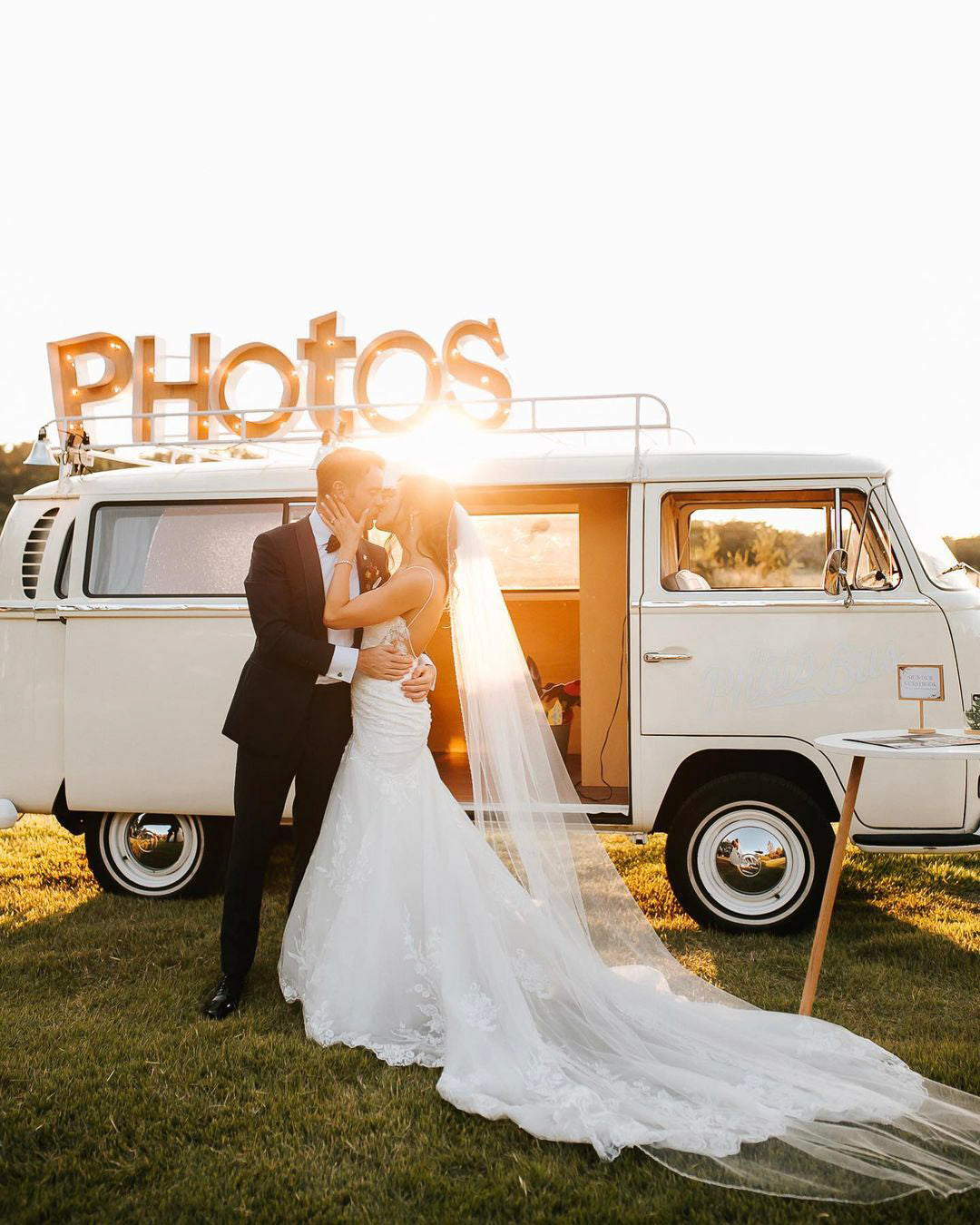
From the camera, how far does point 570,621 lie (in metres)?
7.84

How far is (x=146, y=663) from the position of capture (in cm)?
555

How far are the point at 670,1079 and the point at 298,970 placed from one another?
1.64 metres

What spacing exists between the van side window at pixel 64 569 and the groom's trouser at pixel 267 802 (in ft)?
6.59

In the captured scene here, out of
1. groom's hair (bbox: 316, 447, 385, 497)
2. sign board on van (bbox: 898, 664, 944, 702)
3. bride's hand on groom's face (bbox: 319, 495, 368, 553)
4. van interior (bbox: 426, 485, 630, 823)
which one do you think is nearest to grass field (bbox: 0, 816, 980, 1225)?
van interior (bbox: 426, 485, 630, 823)

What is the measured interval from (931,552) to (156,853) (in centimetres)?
434

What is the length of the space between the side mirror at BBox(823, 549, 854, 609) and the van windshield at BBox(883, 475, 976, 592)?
0.35m

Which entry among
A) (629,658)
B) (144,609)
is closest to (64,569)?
(144,609)

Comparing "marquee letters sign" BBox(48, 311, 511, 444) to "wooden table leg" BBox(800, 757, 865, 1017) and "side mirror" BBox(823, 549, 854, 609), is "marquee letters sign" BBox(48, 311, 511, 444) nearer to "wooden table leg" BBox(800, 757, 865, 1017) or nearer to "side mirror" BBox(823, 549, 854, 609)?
"side mirror" BBox(823, 549, 854, 609)

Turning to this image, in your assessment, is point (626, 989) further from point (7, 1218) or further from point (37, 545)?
point (37, 545)

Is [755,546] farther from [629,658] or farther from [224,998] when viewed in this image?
[224,998]

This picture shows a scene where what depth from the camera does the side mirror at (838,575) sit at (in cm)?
501

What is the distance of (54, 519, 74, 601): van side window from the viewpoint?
5.74 m

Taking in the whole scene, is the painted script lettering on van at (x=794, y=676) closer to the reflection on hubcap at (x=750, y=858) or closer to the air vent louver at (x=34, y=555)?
the reflection on hubcap at (x=750, y=858)

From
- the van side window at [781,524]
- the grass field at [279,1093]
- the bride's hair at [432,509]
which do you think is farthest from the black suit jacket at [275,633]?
the van side window at [781,524]
